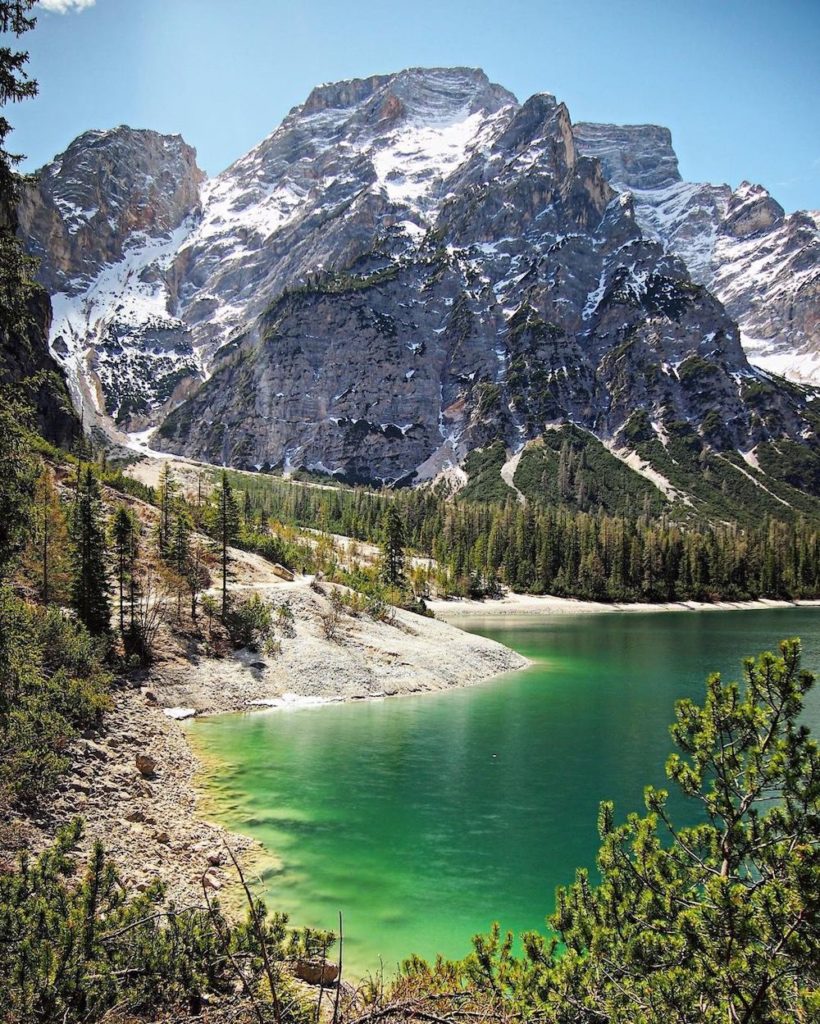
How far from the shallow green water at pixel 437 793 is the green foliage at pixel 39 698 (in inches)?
214

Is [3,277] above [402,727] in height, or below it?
above

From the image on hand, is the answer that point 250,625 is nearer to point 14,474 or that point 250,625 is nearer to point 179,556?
point 179,556

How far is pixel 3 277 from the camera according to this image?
37.6 ft

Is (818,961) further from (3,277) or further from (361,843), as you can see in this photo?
(361,843)

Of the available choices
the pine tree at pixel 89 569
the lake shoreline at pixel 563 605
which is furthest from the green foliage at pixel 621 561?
the pine tree at pixel 89 569

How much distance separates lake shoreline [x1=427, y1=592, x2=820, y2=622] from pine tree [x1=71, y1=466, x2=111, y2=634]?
7053 cm

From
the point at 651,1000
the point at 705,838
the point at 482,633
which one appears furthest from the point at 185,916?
the point at 482,633

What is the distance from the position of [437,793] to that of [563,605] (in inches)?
3783

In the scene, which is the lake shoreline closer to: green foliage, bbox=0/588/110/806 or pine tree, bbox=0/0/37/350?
green foliage, bbox=0/588/110/806

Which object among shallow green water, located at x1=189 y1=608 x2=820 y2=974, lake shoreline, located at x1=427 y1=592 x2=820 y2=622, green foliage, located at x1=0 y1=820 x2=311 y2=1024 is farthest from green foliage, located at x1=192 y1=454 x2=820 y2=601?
green foliage, located at x1=0 y1=820 x2=311 y2=1024

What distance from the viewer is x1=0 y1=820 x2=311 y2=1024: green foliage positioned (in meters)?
6.89

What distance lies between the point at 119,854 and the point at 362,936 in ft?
20.3

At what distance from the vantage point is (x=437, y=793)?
24.9 metres

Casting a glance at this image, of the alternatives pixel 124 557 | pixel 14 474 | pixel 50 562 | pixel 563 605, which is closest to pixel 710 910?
pixel 14 474
